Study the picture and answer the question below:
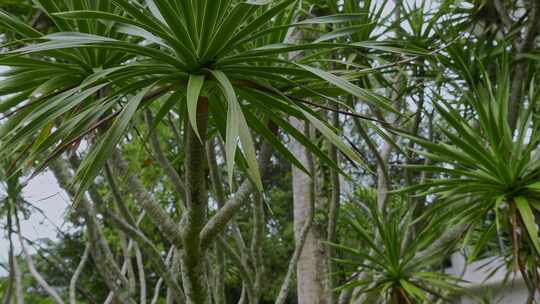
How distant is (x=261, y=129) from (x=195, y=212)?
0.31 metres

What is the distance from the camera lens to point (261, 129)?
1531 mm

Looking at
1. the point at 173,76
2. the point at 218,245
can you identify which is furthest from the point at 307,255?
the point at 173,76

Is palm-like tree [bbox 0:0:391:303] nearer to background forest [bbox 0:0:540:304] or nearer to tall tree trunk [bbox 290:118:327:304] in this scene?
background forest [bbox 0:0:540:304]

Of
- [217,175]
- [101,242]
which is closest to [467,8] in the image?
[217,175]

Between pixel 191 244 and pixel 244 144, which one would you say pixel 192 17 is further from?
pixel 191 244

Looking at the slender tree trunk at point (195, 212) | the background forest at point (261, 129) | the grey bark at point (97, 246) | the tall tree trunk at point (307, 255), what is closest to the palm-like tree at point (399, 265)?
the background forest at point (261, 129)

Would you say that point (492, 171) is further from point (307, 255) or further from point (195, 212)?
point (195, 212)

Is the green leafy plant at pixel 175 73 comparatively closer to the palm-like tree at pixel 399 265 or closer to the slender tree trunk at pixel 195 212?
the slender tree trunk at pixel 195 212

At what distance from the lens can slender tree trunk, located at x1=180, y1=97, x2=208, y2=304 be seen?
1547 millimetres

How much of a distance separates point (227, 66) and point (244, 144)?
253mm

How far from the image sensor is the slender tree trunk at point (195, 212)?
5.08 ft

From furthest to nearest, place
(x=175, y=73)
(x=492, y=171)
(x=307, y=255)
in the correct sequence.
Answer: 1. (x=307, y=255)
2. (x=492, y=171)
3. (x=175, y=73)

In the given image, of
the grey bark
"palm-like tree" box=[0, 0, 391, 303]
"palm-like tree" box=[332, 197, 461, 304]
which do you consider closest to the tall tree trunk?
"palm-like tree" box=[332, 197, 461, 304]

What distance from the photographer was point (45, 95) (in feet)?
4.95
